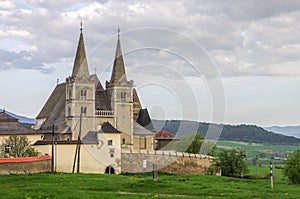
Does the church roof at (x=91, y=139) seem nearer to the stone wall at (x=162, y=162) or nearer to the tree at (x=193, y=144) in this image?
the stone wall at (x=162, y=162)

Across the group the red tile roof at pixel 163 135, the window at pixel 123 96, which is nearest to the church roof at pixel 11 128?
the window at pixel 123 96

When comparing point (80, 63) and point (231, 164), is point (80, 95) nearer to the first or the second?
point (80, 63)

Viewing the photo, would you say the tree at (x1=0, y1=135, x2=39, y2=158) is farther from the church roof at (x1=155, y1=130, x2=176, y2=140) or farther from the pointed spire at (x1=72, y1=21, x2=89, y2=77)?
the church roof at (x1=155, y1=130, x2=176, y2=140)

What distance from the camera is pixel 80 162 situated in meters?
56.1

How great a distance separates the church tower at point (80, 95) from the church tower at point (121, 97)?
13.8 feet

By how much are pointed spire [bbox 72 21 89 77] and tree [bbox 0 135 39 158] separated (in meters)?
16.6

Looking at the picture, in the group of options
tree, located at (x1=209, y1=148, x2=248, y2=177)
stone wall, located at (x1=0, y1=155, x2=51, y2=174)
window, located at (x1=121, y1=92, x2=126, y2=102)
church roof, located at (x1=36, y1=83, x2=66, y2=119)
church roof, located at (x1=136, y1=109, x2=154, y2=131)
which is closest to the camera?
stone wall, located at (x1=0, y1=155, x2=51, y2=174)

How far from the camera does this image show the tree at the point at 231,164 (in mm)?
59938

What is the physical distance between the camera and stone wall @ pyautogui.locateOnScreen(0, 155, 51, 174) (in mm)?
43594

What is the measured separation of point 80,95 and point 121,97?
267 inches

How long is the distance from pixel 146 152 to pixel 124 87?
15485mm

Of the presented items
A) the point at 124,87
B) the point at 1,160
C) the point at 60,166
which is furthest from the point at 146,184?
the point at 124,87

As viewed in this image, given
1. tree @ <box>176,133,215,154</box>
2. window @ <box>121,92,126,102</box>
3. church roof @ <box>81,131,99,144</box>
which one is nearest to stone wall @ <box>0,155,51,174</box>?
church roof @ <box>81,131,99,144</box>

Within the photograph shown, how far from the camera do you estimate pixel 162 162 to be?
63281mm
